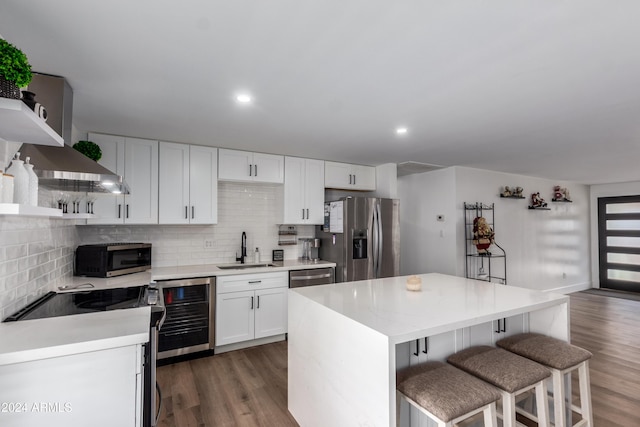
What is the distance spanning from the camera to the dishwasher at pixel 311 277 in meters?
3.74

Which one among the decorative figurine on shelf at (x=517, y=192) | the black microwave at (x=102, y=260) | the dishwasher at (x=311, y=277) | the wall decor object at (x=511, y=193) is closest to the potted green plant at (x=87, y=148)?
the black microwave at (x=102, y=260)

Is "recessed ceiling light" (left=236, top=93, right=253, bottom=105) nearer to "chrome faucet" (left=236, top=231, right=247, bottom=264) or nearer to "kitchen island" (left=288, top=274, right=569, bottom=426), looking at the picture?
"kitchen island" (left=288, top=274, right=569, bottom=426)

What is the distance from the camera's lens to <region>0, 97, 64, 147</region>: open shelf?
111cm

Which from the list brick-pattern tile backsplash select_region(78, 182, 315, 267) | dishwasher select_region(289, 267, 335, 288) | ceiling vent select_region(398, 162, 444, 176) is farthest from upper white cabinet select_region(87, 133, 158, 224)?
ceiling vent select_region(398, 162, 444, 176)

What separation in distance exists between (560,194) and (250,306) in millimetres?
6338

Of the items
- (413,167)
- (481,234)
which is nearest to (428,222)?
(481,234)

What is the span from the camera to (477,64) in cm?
181

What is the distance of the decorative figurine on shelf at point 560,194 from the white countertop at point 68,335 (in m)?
7.26

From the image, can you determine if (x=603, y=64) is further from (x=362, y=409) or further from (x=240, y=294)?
(x=240, y=294)

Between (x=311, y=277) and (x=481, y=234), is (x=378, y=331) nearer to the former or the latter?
(x=311, y=277)

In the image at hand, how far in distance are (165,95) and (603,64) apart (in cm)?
A: 278

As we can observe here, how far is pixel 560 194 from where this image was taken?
20.4 feet

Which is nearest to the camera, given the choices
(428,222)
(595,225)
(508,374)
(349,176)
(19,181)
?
(19,181)

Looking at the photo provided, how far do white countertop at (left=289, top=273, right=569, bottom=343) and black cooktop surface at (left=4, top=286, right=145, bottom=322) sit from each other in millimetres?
1114
